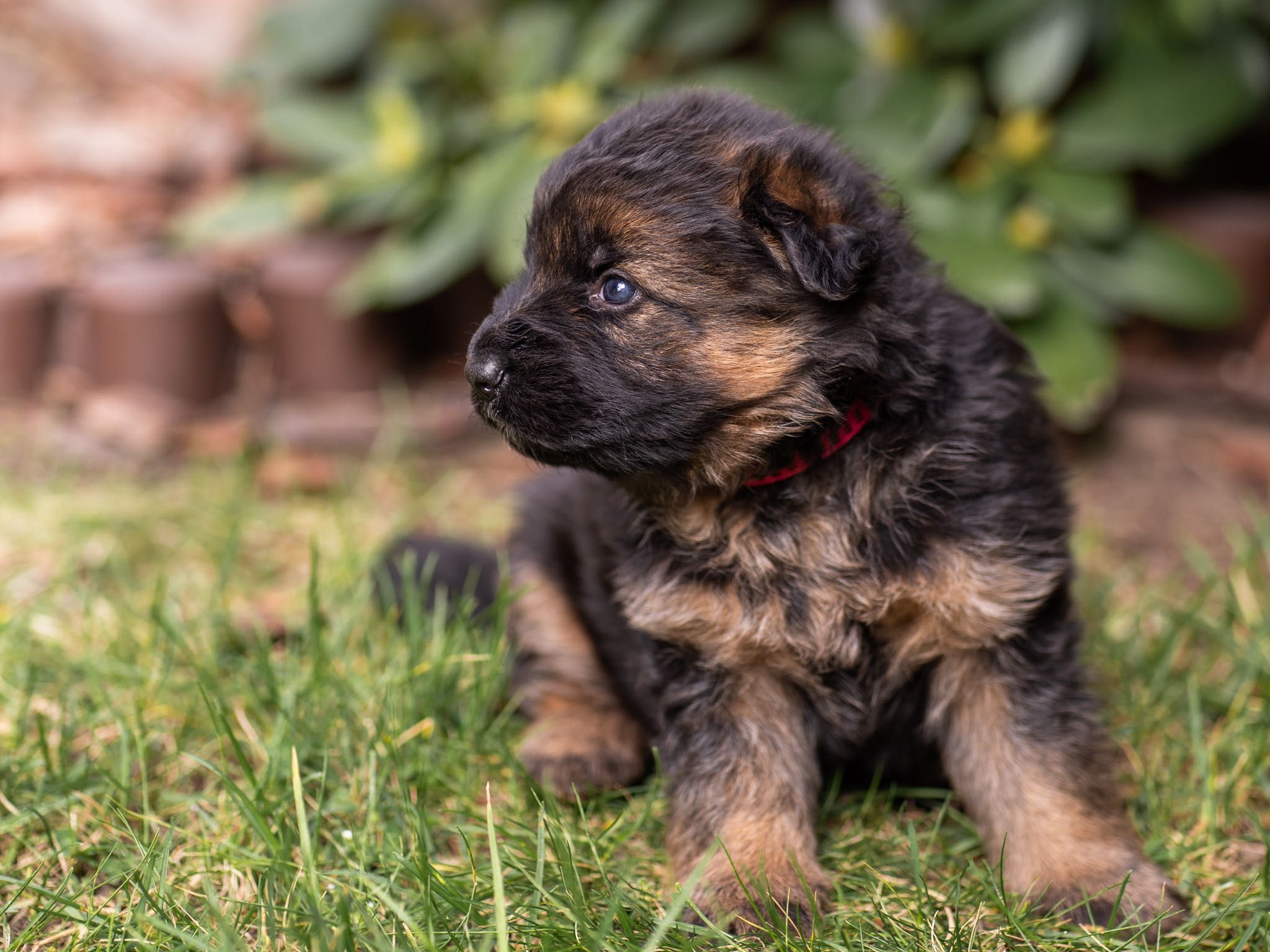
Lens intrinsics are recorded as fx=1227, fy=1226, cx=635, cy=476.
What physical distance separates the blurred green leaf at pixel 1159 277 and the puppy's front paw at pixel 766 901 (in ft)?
10.8

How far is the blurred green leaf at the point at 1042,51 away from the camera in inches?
190

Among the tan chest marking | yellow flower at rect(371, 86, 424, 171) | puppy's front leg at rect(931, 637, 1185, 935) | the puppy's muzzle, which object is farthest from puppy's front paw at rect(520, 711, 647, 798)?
yellow flower at rect(371, 86, 424, 171)

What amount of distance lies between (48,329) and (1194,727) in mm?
5053

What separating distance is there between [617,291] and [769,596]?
72 centimetres

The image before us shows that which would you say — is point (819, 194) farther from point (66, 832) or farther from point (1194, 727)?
point (66, 832)

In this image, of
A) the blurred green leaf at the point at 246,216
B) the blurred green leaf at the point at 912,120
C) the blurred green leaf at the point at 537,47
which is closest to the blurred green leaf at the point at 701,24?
the blurred green leaf at the point at 537,47

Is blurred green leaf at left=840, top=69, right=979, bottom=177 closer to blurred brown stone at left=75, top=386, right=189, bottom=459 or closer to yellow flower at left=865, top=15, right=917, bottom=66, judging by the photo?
yellow flower at left=865, top=15, right=917, bottom=66

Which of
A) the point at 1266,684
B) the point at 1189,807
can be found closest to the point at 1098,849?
the point at 1189,807

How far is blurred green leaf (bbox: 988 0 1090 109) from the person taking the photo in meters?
4.83

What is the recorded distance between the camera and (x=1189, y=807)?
2947mm

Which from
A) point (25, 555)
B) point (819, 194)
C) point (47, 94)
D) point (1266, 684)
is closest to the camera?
point (819, 194)

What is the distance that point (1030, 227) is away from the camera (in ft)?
16.3

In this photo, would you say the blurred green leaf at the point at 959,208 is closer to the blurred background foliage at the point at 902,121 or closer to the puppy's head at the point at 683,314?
the blurred background foliage at the point at 902,121

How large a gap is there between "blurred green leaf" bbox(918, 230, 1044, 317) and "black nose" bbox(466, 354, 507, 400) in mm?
2505
